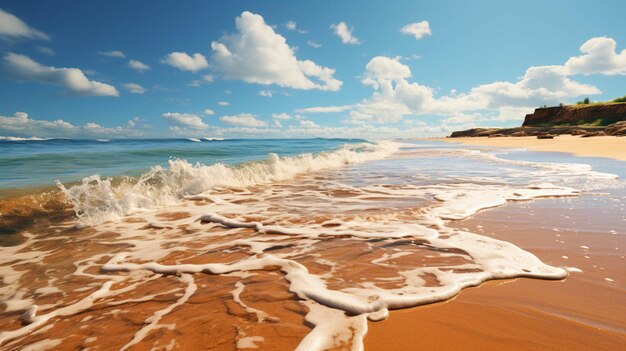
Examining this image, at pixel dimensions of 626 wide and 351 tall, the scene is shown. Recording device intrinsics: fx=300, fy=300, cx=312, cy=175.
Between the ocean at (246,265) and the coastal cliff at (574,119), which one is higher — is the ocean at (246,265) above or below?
below

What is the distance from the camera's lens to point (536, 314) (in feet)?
6.98

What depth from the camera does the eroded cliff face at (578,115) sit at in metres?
48.8

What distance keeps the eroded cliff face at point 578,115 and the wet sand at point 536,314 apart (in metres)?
63.3

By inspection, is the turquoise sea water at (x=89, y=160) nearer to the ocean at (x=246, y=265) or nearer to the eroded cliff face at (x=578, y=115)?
the ocean at (x=246, y=265)

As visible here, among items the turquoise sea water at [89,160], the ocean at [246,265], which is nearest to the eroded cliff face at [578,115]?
the turquoise sea water at [89,160]

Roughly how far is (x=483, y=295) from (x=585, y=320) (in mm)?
617

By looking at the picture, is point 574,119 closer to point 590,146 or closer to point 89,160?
point 590,146

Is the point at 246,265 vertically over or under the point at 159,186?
under

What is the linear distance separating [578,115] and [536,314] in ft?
236

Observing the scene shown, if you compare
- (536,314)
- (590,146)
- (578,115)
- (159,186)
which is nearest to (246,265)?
(536,314)

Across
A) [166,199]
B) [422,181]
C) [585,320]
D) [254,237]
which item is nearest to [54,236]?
[166,199]

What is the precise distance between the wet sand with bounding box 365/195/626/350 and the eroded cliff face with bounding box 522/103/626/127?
208 feet

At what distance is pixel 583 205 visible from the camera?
5.29 m

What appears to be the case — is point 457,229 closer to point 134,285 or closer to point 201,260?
point 201,260
